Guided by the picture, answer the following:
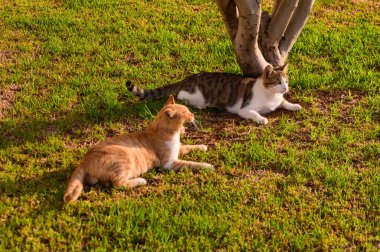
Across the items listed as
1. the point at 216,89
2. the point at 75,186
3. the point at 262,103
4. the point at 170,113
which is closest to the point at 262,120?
the point at 262,103

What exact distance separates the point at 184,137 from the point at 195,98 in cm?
73

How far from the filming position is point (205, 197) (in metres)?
5.03

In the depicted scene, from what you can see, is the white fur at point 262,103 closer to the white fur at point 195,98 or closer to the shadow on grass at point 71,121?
the white fur at point 195,98

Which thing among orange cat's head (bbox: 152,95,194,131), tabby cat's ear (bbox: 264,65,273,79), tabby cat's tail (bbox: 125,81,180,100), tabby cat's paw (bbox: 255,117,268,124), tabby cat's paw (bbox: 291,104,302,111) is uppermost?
orange cat's head (bbox: 152,95,194,131)

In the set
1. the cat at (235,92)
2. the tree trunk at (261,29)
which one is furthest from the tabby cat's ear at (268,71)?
the tree trunk at (261,29)

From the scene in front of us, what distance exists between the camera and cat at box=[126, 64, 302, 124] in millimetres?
6555

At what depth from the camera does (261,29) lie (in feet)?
24.4

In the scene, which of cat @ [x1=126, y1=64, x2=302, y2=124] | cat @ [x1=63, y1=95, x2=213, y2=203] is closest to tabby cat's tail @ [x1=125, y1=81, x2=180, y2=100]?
cat @ [x1=126, y1=64, x2=302, y2=124]

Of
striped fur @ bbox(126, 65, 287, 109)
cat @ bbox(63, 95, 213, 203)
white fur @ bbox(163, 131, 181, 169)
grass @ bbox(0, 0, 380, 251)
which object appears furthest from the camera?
striped fur @ bbox(126, 65, 287, 109)

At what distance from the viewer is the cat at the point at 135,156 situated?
4965 millimetres

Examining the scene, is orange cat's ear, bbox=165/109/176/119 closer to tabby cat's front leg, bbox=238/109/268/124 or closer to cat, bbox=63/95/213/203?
cat, bbox=63/95/213/203

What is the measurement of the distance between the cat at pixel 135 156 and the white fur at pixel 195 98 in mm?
1055

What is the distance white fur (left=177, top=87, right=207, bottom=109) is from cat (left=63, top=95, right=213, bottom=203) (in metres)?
1.05

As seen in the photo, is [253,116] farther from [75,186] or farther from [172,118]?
[75,186]
